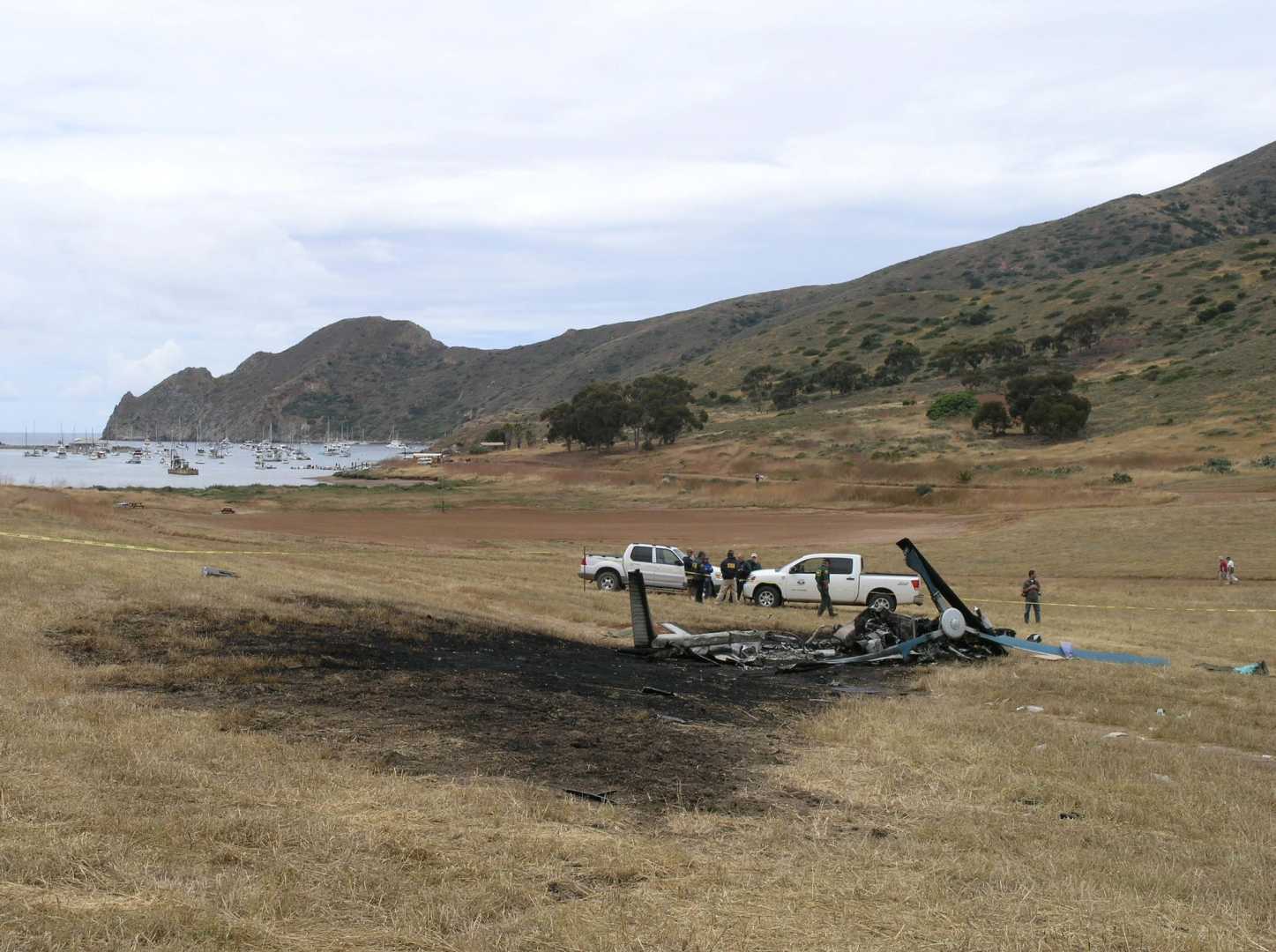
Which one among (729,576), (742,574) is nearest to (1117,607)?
(742,574)

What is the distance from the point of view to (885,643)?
66.8 ft

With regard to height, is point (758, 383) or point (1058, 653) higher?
point (758, 383)

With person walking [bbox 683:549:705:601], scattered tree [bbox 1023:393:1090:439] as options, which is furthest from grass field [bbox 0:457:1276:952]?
scattered tree [bbox 1023:393:1090:439]

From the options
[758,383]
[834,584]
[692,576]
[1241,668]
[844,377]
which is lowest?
[1241,668]

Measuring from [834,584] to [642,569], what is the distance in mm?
5974

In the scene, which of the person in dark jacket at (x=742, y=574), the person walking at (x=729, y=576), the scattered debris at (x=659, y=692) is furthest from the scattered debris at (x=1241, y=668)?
the person walking at (x=729, y=576)

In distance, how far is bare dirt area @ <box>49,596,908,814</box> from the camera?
10203 mm

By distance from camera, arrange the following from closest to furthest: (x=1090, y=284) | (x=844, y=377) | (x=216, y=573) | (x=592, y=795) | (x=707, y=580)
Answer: (x=592, y=795)
(x=216, y=573)
(x=707, y=580)
(x=844, y=377)
(x=1090, y=284)

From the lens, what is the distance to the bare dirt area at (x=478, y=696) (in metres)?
10.2

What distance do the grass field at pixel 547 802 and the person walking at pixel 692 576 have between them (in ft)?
31.0

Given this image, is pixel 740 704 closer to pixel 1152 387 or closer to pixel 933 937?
pixel 933 937

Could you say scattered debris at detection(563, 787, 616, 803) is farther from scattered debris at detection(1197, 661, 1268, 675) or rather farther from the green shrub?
the green shrub

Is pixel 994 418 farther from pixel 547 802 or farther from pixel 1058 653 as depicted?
pixel 547 802

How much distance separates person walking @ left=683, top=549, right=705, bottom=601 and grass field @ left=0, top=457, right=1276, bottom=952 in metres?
9.44
